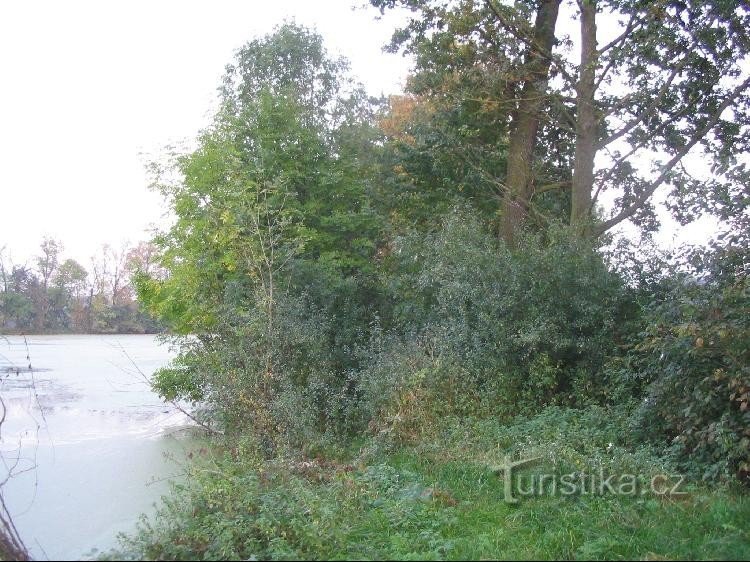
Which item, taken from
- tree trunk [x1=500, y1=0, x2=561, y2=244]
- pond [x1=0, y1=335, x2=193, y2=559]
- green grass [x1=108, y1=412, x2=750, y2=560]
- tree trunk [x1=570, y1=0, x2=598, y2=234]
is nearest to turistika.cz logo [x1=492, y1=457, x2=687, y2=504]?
green grass [x1=108, y1=412, x2=750, y2=560]

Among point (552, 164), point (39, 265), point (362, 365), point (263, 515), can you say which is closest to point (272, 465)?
point (263, 515)

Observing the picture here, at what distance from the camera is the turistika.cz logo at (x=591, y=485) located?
226 inches

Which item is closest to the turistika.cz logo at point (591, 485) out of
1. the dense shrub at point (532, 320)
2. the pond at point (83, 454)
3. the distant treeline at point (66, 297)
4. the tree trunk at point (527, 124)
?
the dense shrub at point (532, 320)

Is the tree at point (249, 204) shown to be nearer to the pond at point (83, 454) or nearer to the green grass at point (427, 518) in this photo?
the pond at point (83, 454)

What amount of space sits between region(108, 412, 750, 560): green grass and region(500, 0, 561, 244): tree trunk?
7711 millimetres

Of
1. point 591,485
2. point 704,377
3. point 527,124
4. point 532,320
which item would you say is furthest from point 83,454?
point 527,124

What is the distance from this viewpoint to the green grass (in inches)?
184

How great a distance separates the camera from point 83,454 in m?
10.2

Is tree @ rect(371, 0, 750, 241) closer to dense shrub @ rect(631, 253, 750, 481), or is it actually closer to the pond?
dense shrub @ rect(631, 253, 750, 481)

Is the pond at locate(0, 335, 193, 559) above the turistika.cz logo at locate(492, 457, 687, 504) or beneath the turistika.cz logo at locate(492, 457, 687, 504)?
beneath

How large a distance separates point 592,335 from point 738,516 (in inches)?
191

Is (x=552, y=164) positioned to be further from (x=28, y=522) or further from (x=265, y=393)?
(x=28, y=522)

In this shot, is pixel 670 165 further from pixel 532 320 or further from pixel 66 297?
pixel 66 297

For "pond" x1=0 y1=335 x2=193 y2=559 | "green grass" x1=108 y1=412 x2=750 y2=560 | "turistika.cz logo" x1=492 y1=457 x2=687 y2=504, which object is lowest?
"pond" x1=0 y1=335 x2=193 y2=559
